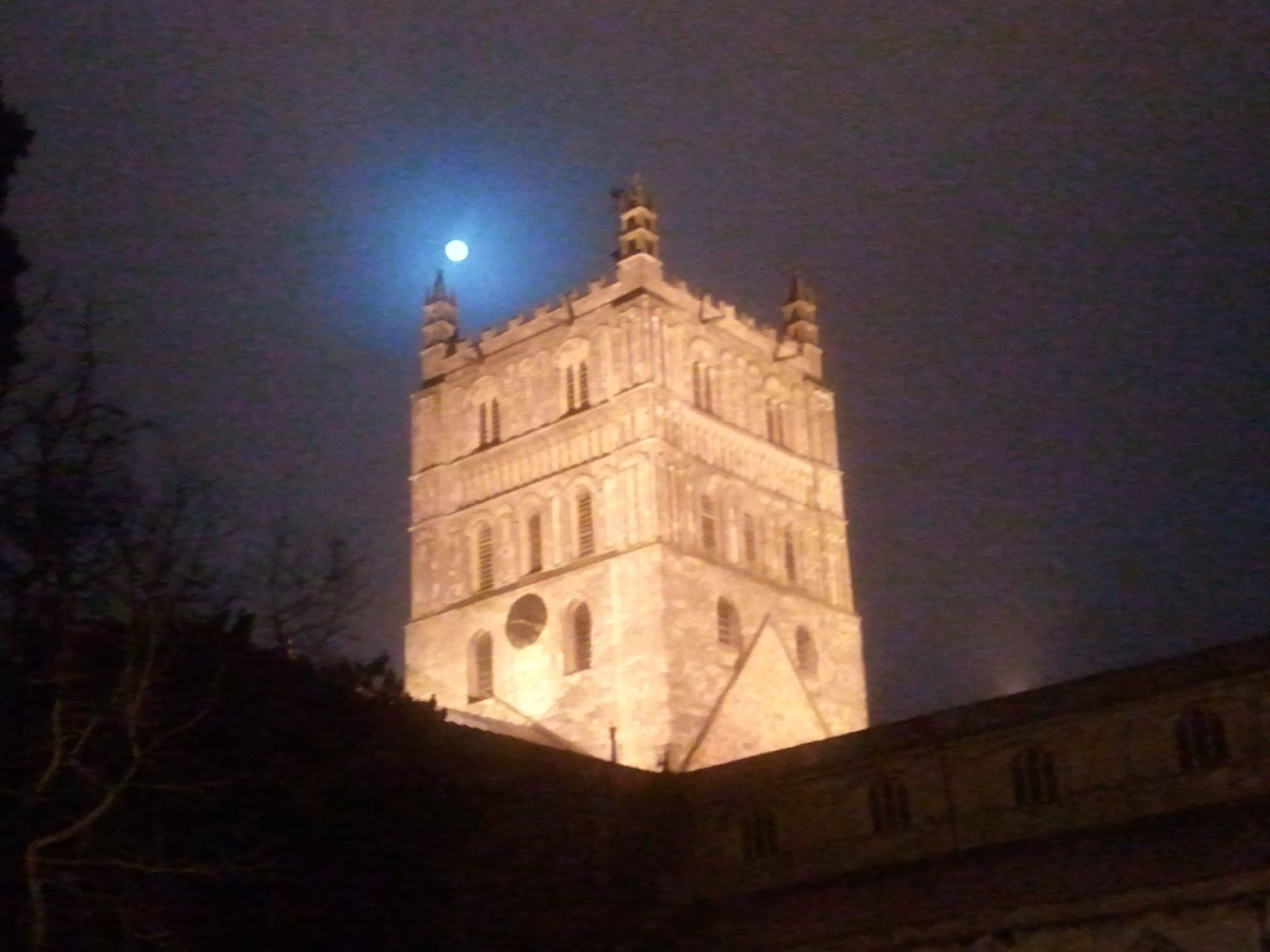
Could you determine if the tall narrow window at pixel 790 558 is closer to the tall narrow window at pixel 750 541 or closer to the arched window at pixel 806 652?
the tall narrow window at pixel 750 541

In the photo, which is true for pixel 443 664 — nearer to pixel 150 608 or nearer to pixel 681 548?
pixel 681 548

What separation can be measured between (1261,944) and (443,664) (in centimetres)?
2895

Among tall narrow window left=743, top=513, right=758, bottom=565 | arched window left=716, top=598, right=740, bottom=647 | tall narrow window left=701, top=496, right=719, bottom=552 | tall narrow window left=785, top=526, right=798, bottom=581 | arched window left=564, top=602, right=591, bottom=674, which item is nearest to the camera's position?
arched window left=564, top=602, right=591, bottom=674

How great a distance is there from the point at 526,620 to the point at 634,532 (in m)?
4.48

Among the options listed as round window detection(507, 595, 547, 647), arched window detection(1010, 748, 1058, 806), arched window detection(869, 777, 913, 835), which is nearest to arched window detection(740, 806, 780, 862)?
arched window detection(869, 777, 913, 835)

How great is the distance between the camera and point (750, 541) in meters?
53.9

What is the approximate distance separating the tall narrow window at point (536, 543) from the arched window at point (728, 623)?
5606mm

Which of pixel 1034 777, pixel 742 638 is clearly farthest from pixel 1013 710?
pixel 742 638

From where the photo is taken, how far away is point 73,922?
1933cm

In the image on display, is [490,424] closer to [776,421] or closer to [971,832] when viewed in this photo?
[776,421]

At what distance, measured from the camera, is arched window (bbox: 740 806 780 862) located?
133 feet

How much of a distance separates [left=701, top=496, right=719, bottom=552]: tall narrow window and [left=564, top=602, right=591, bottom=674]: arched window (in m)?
4.16

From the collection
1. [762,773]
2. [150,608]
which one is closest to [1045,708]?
[762,773]

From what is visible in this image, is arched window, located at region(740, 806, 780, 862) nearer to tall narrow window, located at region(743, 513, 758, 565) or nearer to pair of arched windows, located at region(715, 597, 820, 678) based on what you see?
pair of arched windows, located at region(715, 597, 820, 678)
